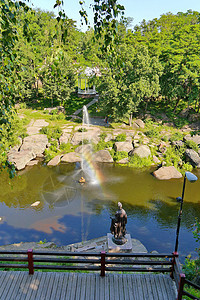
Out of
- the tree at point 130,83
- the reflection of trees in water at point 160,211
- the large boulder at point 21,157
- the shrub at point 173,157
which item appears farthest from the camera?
the tree at point 130,83

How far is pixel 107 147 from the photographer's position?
99.9 feet

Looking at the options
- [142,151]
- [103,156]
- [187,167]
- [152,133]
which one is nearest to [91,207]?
[103,156]

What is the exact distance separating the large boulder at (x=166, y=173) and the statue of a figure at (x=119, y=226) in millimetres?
13144

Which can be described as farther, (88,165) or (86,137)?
(86,137)

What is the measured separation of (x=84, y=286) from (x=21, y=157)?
823 inches

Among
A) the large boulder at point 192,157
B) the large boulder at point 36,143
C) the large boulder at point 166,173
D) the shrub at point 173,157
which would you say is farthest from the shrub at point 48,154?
the large boulder at point 192,157

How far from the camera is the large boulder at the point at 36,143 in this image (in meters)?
29.4

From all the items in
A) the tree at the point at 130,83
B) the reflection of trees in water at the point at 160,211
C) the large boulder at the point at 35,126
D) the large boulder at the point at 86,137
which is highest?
the tree at the point at 130,83

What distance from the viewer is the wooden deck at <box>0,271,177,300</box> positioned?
25.3 ft

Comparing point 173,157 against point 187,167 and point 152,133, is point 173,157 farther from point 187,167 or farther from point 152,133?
point 152,133

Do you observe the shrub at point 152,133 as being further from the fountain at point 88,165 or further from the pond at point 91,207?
the fountain at point 88,165

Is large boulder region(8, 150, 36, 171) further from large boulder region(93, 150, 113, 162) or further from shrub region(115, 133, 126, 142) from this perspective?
shrub region(115, 133, 126, 142)

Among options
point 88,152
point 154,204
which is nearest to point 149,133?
point 88,152

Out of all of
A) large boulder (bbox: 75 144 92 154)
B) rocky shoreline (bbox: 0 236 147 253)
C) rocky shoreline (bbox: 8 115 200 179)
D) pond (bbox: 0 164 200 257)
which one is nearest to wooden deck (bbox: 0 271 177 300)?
rocky shoreline (bbox: 0 236 147 253)
